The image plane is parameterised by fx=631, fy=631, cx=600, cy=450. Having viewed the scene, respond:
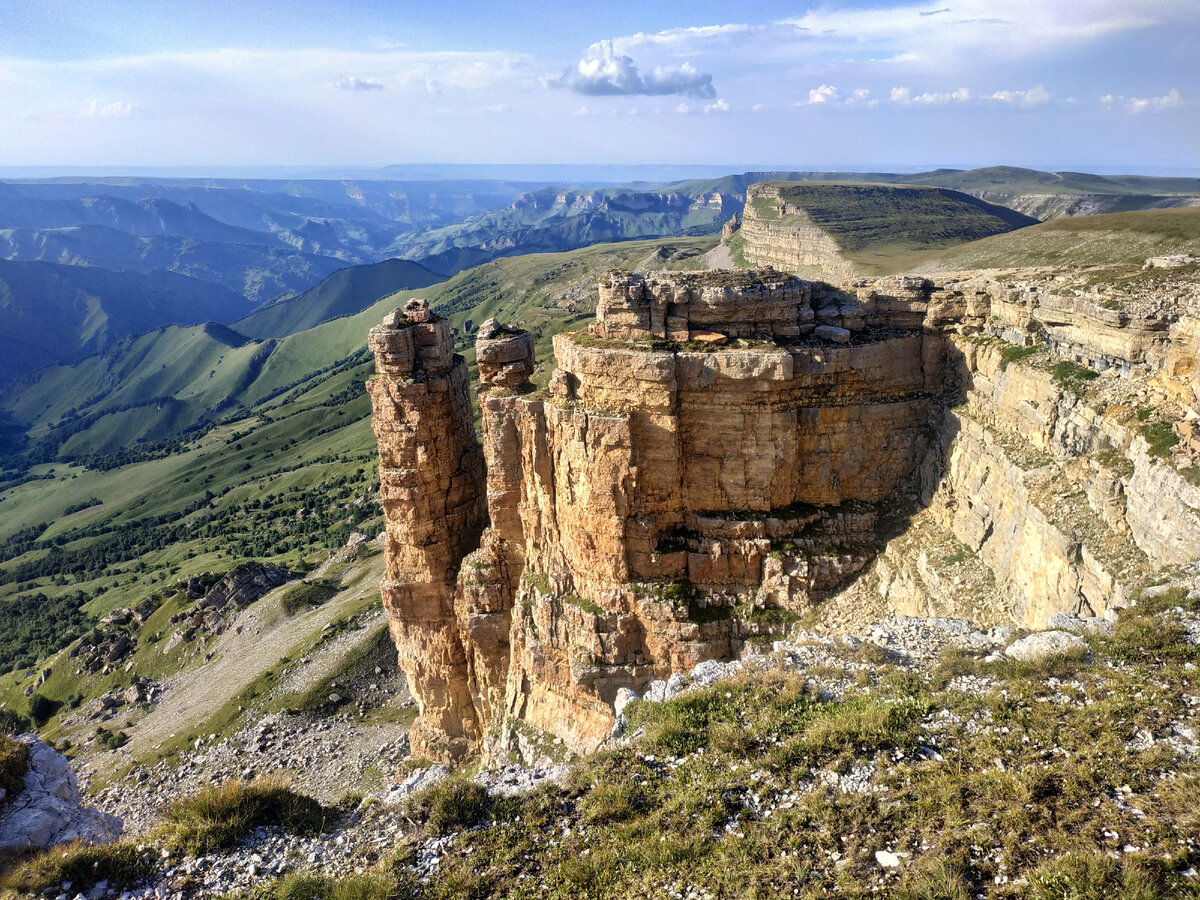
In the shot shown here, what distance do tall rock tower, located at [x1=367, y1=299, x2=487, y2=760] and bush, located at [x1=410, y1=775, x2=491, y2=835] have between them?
23.8 m

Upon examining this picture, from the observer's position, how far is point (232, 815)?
666 inches

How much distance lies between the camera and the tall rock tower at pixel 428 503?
3812 centimetres

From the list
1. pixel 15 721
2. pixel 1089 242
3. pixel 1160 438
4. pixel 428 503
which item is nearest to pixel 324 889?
pixel 428 503

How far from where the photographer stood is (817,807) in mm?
13531

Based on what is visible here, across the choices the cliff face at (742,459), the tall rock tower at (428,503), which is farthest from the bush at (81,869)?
the tall rock tower at (428,503)

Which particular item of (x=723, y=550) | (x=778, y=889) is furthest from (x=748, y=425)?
(x=778, y=889)

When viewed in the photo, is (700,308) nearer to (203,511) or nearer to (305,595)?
(305,595)

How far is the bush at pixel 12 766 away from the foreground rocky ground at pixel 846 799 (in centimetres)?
457

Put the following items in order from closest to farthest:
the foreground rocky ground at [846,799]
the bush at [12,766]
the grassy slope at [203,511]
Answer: the foreground rocky ground at [846,799] → the bush at [12,766] → the grassy slope at [203,511]

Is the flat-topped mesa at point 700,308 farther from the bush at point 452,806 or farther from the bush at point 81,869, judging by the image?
the bush at point 81,869

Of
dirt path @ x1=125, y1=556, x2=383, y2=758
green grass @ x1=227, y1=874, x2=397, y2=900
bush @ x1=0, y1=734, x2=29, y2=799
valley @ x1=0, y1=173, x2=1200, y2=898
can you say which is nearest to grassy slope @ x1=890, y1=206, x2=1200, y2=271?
valley @ x1=0, y1=173, x2=1200, y2=898

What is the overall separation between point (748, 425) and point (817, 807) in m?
19.6

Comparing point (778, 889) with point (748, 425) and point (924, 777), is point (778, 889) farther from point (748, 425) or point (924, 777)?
point (748, 425)

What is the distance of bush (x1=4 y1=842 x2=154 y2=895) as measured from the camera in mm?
14367
